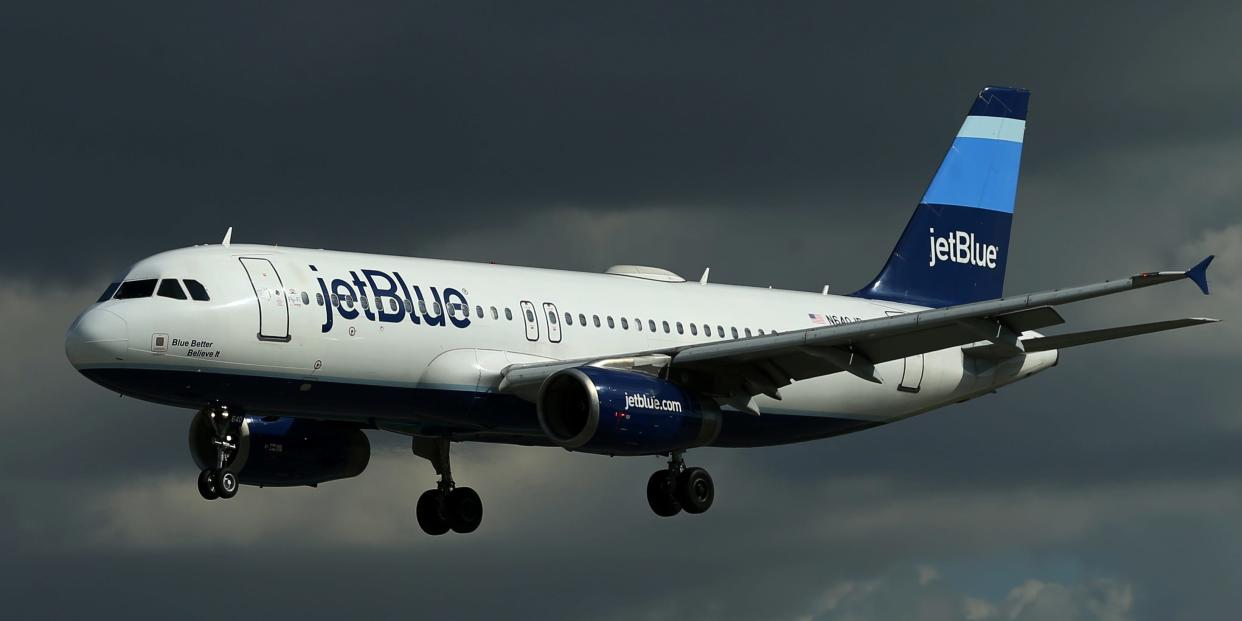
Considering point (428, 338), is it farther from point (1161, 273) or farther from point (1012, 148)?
point (1012, 148)

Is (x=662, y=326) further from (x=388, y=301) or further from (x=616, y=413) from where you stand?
(x=388, y=301)

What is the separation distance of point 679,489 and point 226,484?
10647 millimetres

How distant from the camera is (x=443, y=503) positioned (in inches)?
2064

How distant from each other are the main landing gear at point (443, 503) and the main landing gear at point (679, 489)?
5.76 m

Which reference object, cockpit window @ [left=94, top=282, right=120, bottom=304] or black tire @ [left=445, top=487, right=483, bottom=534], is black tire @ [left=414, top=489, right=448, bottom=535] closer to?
black tire @ [left=445, top=487, right=483, bottom=534]

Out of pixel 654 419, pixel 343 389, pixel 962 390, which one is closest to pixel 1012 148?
pixel 962 390

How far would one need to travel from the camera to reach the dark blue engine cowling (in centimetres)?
4362

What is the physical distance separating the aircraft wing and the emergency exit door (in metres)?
5.13

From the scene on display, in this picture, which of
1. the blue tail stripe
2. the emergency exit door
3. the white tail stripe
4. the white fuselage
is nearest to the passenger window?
the white fuselage

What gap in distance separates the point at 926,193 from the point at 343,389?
2217 centimetres

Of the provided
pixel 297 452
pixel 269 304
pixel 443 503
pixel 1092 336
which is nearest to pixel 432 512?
pixel 443 503

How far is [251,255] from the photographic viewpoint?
4309 cm

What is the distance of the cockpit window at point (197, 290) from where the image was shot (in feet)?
137

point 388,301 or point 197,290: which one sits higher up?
point 197,290
